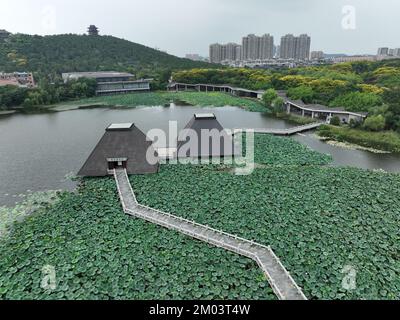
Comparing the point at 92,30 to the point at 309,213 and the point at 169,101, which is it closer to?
the point at 169,101

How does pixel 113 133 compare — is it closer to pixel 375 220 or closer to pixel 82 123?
pixel 375 220

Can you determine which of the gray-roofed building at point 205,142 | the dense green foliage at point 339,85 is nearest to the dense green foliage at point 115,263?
the gray-roofed building at point 205,142

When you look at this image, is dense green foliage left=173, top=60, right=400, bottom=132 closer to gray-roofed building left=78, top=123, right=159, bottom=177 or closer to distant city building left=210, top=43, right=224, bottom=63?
gray-roofed building left=78, top=123, right=159, bottom=177

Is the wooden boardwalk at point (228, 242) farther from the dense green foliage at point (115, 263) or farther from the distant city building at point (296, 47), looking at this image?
the distant city building at point (296, 47)

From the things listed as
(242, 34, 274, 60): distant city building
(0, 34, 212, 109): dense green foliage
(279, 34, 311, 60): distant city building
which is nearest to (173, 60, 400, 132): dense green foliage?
(0, 34, 212, 109): dense green foliage

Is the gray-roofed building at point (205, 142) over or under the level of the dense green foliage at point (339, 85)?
under
